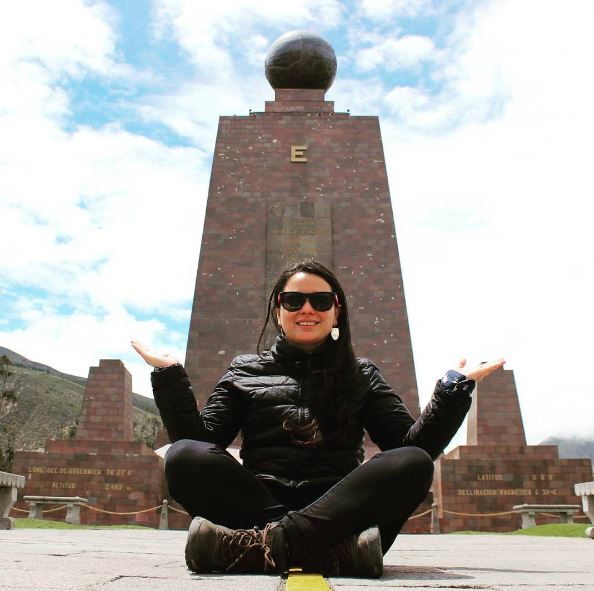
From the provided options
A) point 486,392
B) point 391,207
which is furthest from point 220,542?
point 391,207

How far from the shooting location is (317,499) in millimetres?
2723

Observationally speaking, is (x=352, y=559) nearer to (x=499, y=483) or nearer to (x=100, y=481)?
(x=499, y=483)

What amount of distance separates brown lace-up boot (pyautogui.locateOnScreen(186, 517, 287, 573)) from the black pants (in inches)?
4.0

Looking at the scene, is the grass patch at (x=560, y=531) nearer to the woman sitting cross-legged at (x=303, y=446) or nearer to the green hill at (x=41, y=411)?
the woman sitting cross-legged at (x=303, y=446)

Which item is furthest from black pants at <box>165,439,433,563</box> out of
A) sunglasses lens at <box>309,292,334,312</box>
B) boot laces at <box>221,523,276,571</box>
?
sunglasses lens at <box>309,292,334,312</box>

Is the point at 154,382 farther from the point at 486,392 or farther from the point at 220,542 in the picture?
the point at 486,392

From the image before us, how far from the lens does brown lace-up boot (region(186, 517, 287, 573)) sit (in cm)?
249

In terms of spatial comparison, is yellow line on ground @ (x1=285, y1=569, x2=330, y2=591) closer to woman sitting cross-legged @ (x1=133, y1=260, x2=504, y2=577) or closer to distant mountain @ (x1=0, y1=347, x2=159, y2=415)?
woman sitting cross-legged @ (x1=133, y1=260, x2=504, y2=577)

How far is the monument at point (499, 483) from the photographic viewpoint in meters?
12.7

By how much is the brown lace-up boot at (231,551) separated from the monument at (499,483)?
426 inches

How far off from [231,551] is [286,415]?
0.63 meters

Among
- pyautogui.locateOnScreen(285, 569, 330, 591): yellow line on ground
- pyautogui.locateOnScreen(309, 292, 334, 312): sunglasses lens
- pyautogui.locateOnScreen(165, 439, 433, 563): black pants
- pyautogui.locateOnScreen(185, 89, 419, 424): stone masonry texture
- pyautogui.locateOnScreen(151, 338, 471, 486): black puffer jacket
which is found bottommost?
pyautogui.locateOnScreen(285, 569, 330, 591): yellow line on ground

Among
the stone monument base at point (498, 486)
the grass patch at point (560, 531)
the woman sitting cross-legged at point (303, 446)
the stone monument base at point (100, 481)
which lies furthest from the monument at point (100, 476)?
the woman sitting cross-legged at point (303, 446)

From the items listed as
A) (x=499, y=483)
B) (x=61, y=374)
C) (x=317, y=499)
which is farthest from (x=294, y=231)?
(x=61, y=374)
